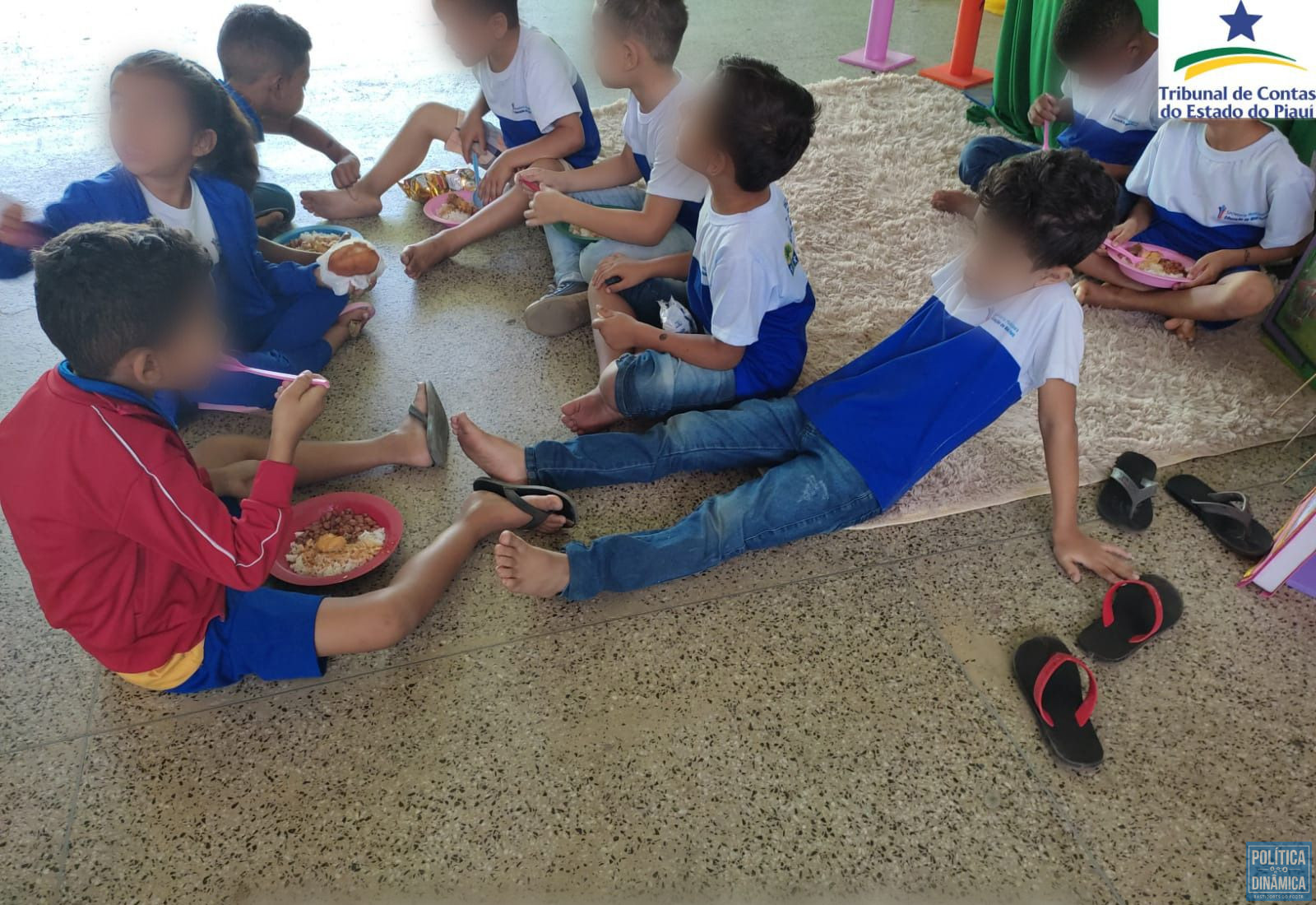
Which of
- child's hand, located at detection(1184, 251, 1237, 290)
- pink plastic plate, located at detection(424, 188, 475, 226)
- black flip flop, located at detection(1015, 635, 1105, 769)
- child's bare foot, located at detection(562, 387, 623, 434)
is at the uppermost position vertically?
child's hand, located at detection(1184, 251, 1237, 290)

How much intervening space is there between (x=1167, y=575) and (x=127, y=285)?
5.00ft

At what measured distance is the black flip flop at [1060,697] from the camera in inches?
44.8

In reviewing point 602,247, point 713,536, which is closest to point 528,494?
point 713,536

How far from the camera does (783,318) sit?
60.1 inches

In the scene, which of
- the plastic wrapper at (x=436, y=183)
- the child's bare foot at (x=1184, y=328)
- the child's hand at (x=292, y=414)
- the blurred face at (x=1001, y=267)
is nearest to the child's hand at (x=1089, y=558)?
the blurred face at (x=1001, y=267)

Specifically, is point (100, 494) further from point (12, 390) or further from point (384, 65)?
point (384, 65)

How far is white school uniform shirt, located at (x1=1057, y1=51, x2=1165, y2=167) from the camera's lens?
2.00m

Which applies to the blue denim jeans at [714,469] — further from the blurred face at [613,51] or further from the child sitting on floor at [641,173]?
the blurred face at [613,51]

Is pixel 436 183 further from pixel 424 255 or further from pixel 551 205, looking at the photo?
pixel 551 205

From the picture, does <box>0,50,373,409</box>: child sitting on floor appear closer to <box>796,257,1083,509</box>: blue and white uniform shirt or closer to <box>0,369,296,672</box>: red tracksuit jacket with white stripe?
<box>0,369,296,672</box>: red tracksuit jacket with white stripe

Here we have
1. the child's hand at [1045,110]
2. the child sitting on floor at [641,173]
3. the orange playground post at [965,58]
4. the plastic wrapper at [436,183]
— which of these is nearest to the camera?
the child sitting on floor at [641,173]

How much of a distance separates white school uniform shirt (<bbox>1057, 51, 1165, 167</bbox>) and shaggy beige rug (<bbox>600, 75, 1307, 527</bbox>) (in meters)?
0.35

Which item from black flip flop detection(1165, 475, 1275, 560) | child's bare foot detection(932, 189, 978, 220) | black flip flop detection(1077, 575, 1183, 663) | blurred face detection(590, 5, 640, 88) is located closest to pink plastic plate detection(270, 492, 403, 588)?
blurred face detection(590, 5, 640, 88)

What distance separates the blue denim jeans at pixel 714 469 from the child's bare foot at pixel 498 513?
90 mm
